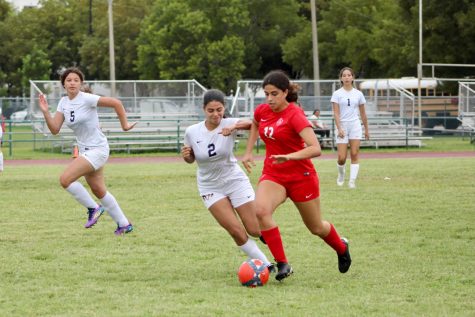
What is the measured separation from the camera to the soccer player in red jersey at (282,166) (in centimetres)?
871

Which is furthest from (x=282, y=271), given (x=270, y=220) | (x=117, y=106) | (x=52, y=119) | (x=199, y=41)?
(x=199, y=41)

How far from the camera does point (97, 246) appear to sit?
11.1 m

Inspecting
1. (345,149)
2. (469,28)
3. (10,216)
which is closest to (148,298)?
(10,216)

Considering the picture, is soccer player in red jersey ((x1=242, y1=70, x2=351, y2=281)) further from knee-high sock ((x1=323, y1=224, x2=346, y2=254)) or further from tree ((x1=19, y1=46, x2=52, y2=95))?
tree ((x1=19, y1=46, x2=52, y2=95))

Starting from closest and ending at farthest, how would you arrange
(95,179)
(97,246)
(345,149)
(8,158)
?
(97,246) < (95,179) < (345,149) < (8,158)

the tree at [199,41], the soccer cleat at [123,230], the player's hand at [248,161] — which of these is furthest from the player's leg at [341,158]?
the tree at [199,41]

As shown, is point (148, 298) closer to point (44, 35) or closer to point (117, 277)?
point (117, 277)

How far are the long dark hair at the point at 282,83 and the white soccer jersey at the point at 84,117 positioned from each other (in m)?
3.82

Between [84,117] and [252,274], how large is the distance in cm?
427

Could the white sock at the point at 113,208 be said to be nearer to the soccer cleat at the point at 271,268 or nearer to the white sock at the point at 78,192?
the white sock at the point at 78,192

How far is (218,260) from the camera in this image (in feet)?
33.1

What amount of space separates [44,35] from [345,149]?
6239 centimetres

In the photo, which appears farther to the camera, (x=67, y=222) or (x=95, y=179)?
(x=67, y=222)

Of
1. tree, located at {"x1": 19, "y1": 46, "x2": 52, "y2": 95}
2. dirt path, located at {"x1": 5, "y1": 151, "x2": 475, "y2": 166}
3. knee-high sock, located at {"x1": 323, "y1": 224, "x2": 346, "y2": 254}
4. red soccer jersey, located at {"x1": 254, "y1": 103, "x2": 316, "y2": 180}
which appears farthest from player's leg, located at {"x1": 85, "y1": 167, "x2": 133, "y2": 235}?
tree, located at {"x1": 19, "y1": 46, "x2": 52, "y2": 95}
